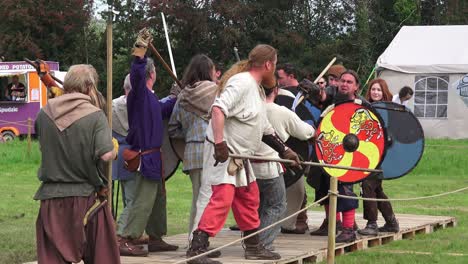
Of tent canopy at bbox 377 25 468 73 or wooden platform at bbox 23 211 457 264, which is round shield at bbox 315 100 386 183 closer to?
wooden platform at bbox 23 211 457 264

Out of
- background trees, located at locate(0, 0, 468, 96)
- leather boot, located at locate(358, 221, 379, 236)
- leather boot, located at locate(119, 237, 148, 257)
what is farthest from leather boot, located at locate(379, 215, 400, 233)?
background trees, located at locate(0, 0, 468, 96)

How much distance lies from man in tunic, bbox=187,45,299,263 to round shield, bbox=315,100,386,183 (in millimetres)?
1547

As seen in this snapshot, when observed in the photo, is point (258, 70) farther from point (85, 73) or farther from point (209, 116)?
point (85, 73)

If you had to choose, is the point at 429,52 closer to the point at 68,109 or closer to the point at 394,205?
the point at 394,205

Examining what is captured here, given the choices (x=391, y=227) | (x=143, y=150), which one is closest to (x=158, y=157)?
(x=143, y=150)

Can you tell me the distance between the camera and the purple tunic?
7945 mm

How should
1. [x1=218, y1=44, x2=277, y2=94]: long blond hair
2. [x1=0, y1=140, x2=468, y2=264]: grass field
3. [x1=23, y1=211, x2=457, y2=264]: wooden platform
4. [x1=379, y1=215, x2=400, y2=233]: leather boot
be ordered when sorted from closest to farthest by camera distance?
[x1=218, y1=44, x2=277, y2=94]: long blond hair, [x1=23, y1=211, x2=457, y2=264]: wooden platform, [x1=0, y1=140, x2=468, y2=264]: grass field, [x1=379, y1=215, x2=400, y2=233]: leather boot

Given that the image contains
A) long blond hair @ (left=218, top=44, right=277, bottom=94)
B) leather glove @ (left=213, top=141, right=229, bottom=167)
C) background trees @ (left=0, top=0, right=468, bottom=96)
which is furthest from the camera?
background trees @ (left=0, top=0, right=468, bottom=96)

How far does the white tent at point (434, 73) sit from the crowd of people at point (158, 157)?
1901 centimetres

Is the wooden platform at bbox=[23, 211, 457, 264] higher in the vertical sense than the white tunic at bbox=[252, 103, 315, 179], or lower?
lower

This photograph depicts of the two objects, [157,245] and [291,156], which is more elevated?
[291,156]

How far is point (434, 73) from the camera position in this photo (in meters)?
28.1

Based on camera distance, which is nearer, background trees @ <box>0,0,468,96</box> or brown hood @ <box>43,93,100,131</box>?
brown hood @ <box>43,93,100,131</box>

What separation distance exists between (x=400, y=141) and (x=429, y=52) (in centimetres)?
1878
